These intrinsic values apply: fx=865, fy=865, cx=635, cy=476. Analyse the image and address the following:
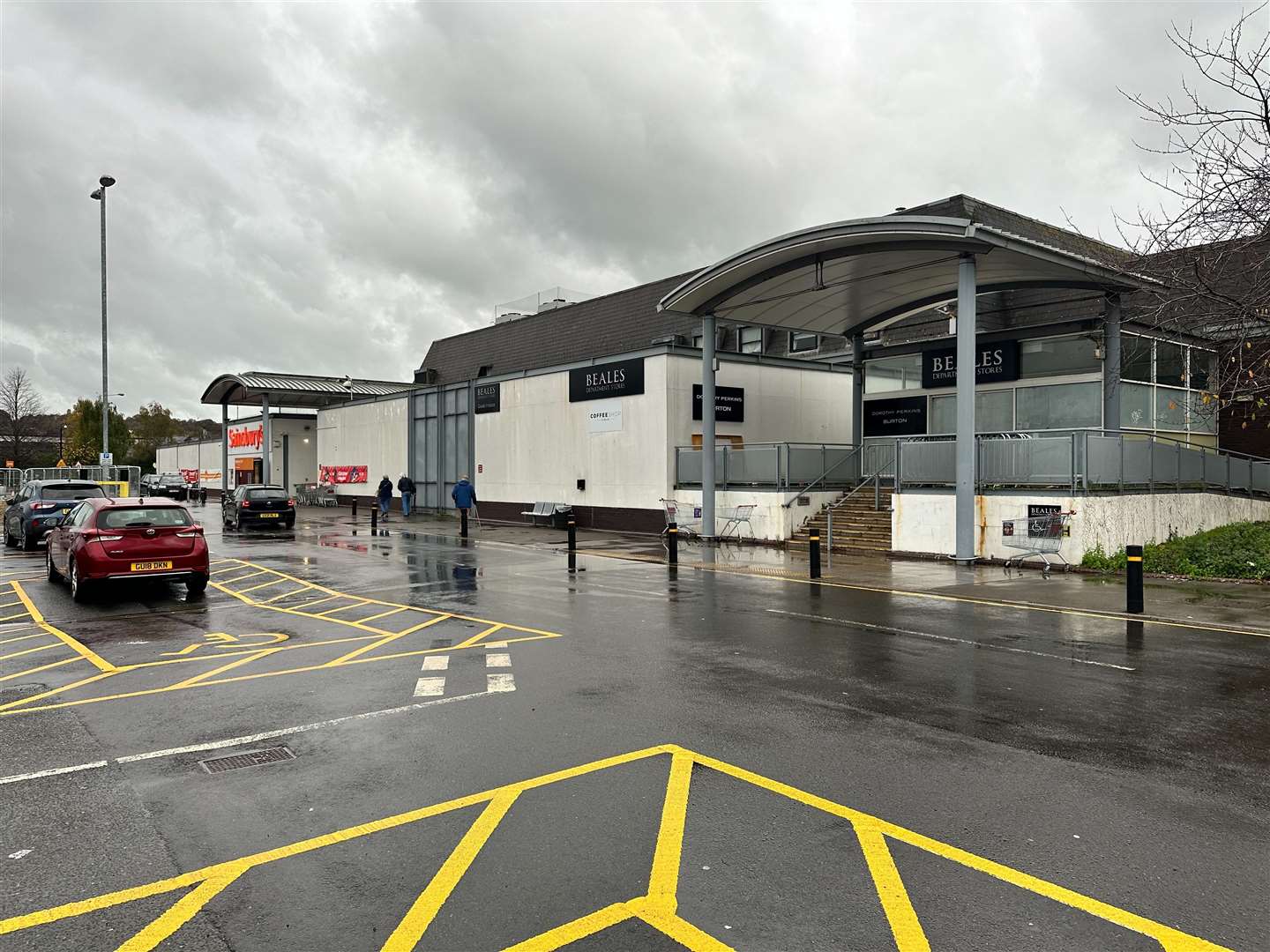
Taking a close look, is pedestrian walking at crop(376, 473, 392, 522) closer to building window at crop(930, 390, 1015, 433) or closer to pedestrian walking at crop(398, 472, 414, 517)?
pedestrian walking at crop(398, 472, 414, 517)

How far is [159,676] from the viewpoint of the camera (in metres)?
8.15

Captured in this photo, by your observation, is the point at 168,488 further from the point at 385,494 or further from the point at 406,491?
the point at 406,491

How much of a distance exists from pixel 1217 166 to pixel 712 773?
10596 millimetres

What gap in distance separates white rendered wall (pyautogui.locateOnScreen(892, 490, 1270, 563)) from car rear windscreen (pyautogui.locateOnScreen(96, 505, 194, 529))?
47.3 ft

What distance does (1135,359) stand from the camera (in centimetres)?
2170

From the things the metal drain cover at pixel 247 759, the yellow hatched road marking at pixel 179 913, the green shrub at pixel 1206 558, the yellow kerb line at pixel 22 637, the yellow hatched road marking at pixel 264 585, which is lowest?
the yellow hatched road marking at pixel 264 585

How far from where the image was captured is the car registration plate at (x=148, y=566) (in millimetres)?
12789

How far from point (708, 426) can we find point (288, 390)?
29593mm

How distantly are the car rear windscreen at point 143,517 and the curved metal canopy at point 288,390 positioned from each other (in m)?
30.6

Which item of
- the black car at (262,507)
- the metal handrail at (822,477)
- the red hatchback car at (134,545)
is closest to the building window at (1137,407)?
the metal handrail at (822,477)

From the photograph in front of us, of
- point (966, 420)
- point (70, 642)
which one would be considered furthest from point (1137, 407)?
point (70, 642)

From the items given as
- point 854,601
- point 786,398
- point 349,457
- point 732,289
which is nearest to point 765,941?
point 854,601

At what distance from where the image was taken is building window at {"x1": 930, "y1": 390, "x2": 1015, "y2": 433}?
75.2 ft

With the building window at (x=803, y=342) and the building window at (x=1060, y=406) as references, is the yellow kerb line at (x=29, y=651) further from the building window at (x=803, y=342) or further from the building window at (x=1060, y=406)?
the building window at (x=803, y=342)
